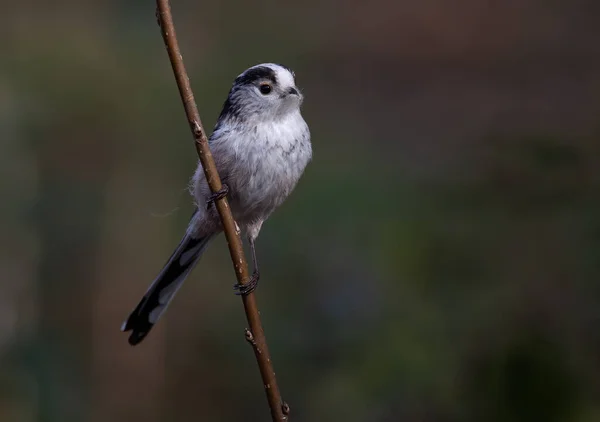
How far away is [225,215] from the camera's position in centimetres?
209

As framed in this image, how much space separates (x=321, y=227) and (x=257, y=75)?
1754 millimetres

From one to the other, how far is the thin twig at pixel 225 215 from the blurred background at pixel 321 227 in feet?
2.56

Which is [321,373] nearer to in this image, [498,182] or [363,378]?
[363,378]

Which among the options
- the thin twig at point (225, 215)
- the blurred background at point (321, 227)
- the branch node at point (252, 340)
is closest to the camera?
the thin twig at point (225, 215)

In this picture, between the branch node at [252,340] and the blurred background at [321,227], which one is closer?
the branch node at [252,340]

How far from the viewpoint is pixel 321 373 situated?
3.35 m

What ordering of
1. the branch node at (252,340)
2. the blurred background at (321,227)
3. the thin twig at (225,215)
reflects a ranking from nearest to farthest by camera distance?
the thin twig at (225,215), the branch node at (252,340), the blurred background at (321,227)

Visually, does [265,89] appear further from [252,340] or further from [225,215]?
[252,340]

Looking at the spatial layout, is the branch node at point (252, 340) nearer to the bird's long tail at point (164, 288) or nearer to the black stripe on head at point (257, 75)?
the bird's long tail at point (164, 288)

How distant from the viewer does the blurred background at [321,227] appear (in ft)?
9.20

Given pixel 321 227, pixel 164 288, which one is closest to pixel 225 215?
pixel 164 288

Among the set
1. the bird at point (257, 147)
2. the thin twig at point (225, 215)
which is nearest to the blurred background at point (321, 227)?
the bird at point (257, 147)

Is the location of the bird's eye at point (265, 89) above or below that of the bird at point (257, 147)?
above

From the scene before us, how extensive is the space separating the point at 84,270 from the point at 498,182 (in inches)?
94.1
